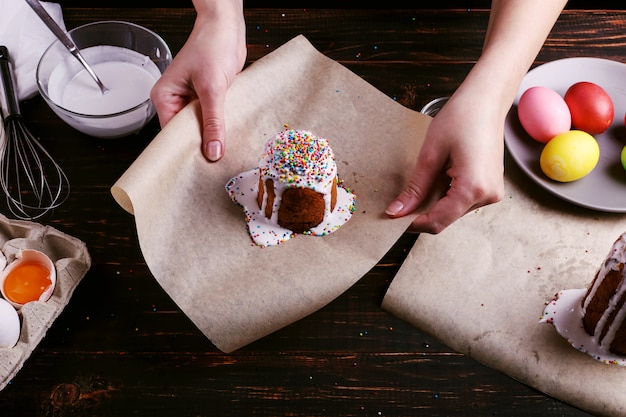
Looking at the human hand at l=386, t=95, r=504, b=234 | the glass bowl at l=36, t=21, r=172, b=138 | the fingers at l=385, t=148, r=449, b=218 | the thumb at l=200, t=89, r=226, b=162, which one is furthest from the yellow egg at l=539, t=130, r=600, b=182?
the glass bowl at l=36, t=21, r=172, b=138

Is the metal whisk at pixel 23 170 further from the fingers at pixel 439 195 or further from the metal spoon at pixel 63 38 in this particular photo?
the fingers at pixel 439 195

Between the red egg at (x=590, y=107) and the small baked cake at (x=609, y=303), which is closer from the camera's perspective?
the small baked cake at (x=609, y=303)

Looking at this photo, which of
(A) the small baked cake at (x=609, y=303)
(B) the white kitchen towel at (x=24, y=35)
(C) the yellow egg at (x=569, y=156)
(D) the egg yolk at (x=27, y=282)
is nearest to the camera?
(A) the small baked cake at (x=609, y=303)

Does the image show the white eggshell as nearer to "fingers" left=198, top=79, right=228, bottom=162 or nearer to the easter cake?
"fingers" left=198, top=79, right=228, bottom=162

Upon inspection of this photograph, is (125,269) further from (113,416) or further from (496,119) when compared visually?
(496,119)

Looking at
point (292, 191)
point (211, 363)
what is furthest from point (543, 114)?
point (211, 363)

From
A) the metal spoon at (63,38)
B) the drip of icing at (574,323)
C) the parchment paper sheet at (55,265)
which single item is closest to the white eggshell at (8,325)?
the parchment paper sheet at (55,265)

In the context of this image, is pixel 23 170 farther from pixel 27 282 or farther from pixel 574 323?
pixel 574 323
